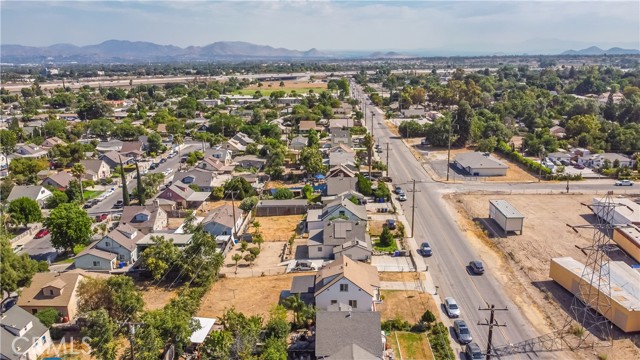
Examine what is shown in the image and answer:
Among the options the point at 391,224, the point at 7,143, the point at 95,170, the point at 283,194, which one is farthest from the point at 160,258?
the point at 7,143

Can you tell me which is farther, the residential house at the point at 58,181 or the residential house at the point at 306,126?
the residential house at the point at 306,126

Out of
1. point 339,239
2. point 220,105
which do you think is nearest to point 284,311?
point 339,239

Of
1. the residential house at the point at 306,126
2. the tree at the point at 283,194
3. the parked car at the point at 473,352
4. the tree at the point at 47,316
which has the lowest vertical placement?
the parked car at the point at 473,352

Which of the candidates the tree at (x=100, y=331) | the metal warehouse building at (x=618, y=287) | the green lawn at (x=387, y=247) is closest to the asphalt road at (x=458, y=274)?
the green lawn at (x=387, y=247)

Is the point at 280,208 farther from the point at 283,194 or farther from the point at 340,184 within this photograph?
the point at 340,184

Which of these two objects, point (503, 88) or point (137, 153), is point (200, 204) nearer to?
point (137, 153)

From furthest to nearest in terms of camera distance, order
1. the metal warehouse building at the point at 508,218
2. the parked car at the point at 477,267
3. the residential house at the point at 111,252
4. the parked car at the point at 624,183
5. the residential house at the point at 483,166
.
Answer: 1. the residential house at the point at 483,166
2. the parked car at the point at 624,183
3. the metal warehouse building at the point at 508,218
4. the residential house at the point at 111,252
5. the parked car at the point at 477,267

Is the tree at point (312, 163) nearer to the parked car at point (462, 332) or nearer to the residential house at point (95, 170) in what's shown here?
the residential house at point (95, 170)

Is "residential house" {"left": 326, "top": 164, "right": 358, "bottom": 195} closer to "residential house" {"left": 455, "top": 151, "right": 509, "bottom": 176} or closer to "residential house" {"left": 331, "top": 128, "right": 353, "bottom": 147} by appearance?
"residential house" {"left": 455, "top": 151, "right": 509, "bottom": 176}
